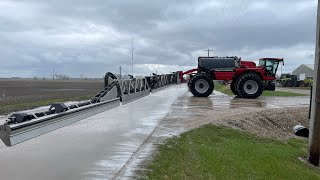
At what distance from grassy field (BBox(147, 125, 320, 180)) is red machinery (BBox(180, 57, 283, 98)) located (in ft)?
39.6

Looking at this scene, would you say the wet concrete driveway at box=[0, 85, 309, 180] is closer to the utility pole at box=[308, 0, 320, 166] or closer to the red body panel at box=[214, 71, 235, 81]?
the utility pole at box=[308, 0, 320, 166]

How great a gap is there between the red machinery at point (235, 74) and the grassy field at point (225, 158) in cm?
1208

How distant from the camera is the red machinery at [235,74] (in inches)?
1032

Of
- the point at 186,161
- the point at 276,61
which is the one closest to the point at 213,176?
the point at 186,161

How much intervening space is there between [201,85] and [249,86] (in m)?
2.84

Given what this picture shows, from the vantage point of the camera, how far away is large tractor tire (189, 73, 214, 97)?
86.7 ft

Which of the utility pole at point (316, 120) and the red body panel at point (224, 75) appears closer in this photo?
the utility pole at point (316, 120)

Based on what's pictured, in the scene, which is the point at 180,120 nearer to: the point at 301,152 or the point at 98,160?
the point at 301,152

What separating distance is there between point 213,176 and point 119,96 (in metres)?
4.47

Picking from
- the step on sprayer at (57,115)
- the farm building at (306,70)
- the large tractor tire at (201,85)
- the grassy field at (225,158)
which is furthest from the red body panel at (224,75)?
the farm building at (306,70)

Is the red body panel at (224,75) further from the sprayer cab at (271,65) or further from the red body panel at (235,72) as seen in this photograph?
the sprayer cab at (271,65)

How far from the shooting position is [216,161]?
948cm

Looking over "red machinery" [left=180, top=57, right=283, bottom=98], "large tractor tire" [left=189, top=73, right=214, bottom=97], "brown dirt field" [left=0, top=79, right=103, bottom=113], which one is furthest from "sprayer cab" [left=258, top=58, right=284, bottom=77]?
"brown dirt field" [left=0, top=79, right=103, bottom=113]

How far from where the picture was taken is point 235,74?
26844mm
